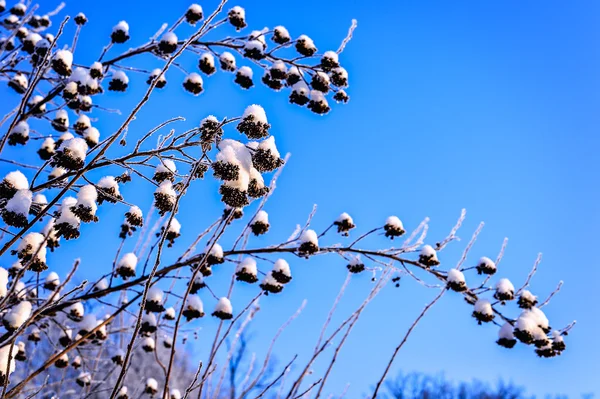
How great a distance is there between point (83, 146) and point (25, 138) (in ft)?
7.62

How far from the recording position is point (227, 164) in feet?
5.83

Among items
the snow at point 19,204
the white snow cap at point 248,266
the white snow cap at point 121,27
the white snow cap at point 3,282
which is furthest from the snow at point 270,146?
the white snow cap at point 121,27

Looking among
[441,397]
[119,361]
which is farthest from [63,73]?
[441,397]

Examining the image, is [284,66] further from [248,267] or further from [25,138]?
[25,138]

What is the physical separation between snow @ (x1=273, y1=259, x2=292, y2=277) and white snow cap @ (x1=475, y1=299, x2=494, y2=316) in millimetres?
1393

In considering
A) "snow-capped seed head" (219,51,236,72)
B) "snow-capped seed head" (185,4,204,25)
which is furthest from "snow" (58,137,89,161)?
"snow-capped seed head" (185,4,204,25)

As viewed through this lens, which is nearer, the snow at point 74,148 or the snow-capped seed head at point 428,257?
the snow at point 74,148

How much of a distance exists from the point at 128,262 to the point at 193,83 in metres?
1.58

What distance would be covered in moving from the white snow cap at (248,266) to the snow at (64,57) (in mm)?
1910

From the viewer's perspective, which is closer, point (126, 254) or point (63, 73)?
point (126, 254)

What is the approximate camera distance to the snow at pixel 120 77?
4055mm

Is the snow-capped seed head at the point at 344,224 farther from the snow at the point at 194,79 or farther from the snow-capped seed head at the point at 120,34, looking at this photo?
the snow-capped seed head at the point at 120,34

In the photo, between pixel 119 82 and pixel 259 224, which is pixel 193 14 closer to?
pixel 119 82

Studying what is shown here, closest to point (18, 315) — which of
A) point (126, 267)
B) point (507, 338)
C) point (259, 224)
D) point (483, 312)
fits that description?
Answer: point (126, 267)
